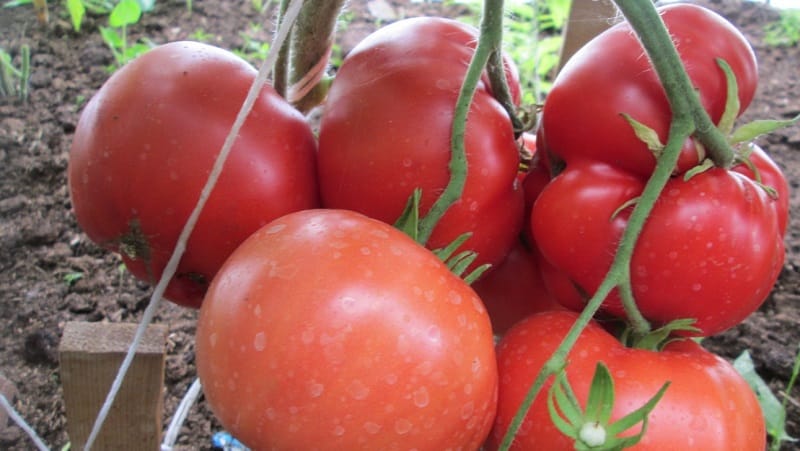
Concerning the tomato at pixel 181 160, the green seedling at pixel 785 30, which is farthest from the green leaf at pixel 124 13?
the green seedling at pixel 785 30

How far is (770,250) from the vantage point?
687 millimetres

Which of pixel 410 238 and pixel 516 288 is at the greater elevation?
pixel 410 238

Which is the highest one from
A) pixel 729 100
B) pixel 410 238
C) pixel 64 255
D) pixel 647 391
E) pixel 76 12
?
pixel 729 100

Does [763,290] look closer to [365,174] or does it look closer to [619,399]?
[619,399]

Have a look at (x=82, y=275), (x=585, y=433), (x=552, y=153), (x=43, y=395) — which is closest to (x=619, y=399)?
(x=585, y=433)

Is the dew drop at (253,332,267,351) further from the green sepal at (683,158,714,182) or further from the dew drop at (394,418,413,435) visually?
the green sepal at (683,158,714,182)

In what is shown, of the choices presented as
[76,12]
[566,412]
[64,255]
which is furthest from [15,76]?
[566,412]

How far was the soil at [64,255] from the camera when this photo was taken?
4.07 feet

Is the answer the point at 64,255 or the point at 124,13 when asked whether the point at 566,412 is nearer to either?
the point at 64,255

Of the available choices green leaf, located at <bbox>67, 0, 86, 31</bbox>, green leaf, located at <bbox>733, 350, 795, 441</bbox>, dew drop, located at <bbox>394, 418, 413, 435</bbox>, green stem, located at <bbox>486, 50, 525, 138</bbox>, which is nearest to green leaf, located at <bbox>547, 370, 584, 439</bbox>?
dew drop, located at <bbox>394, 418, 413, 435</bbox>

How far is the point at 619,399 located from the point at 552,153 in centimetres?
25

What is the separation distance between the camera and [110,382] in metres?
0.81

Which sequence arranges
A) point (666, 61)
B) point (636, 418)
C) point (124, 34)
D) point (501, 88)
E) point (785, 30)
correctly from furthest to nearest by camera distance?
point (785, 30)
point (124, 34)
point (501, 88)
point (666, 61)
point (636, 418)

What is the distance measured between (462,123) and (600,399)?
0.27 meters
